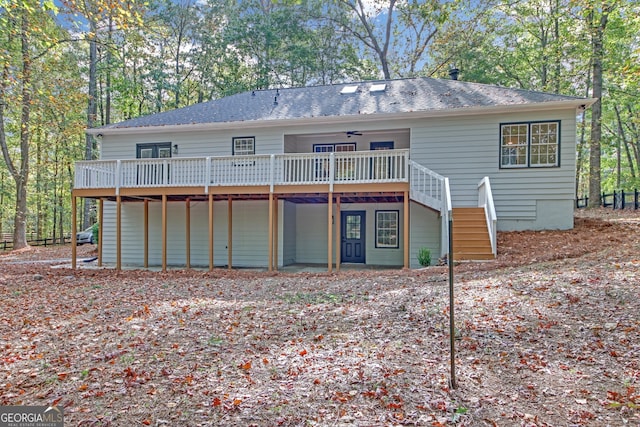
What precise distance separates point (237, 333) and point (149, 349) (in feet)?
3.55

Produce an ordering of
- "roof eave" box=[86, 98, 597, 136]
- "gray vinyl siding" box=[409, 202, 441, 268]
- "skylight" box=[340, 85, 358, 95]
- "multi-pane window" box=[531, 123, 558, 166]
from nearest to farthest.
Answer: "roof eave" box=[86, 98, 597, 136] < "multi-pane window" box=[531, 123, 558, 166] < "gray vinyl siding" box=[409, 202, 441, 268] < "skylight" box=[340, 85, 358, 95]

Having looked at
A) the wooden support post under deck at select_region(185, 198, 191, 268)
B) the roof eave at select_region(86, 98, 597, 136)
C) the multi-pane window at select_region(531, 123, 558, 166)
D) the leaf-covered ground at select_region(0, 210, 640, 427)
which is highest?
the roof eave at select_region(86, 98, 597, 136)

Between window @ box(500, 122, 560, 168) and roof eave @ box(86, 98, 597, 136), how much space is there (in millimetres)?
524

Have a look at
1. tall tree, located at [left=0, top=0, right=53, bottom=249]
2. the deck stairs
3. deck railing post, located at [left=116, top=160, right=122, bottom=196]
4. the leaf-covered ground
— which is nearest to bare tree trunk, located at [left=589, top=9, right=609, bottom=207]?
the deck stairs

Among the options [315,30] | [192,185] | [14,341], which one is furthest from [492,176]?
[315,30]

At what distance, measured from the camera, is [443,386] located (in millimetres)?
3715

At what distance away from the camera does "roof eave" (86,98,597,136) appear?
454 inches

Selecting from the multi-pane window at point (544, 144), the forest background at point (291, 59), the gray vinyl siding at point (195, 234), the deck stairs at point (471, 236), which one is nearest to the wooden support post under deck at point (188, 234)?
the gray vinyl siding at point (195, 234)

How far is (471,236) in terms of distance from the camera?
1050cm

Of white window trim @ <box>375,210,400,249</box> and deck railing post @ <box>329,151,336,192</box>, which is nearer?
deck railing post @ <box>329,151,336,192</box>

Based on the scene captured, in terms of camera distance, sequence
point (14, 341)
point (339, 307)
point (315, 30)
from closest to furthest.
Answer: point (14, 341)
point (339, 307)
point (315, 30)

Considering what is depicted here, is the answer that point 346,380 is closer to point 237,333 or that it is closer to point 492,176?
point 237,333

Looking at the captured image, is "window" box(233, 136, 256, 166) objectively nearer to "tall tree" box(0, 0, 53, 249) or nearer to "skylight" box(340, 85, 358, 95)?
"skylight" box(340, 85, 358, 95)

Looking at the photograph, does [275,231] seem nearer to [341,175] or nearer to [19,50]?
[341,175]
